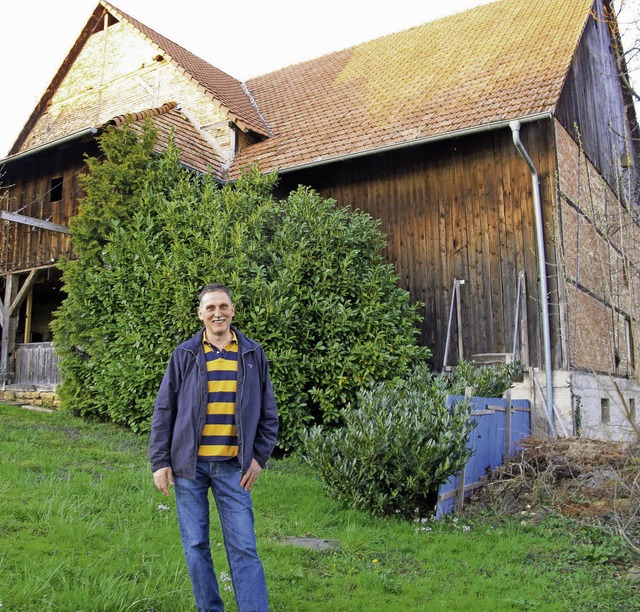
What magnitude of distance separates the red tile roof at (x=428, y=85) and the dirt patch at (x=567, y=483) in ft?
17.8

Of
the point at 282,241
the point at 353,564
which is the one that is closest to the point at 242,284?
the point at 282,241

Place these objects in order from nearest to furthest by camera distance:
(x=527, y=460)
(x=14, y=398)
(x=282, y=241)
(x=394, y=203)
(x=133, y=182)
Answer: (x=527, y=460), (x=282, y=241), (x=133, y=182), (x=394, y=203), (x=14, y=398)

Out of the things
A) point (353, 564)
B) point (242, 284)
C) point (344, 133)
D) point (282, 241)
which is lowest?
point (353, 564)

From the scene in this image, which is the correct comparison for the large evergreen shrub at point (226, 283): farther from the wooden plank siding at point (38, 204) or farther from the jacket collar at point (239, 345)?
the jacket collar at point (239, 345)

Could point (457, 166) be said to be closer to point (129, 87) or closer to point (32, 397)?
point (129, 87)

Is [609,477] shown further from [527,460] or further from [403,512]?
[403,512]

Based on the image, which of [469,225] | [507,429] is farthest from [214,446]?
[469,225]

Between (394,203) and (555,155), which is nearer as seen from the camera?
(555,155)

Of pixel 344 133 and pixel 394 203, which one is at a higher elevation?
pixel 344 133

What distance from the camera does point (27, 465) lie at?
6488mm

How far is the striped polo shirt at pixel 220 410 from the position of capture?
3.54 metres

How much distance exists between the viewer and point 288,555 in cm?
503

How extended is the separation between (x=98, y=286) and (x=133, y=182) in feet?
5.97

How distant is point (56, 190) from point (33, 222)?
2.05 metres
